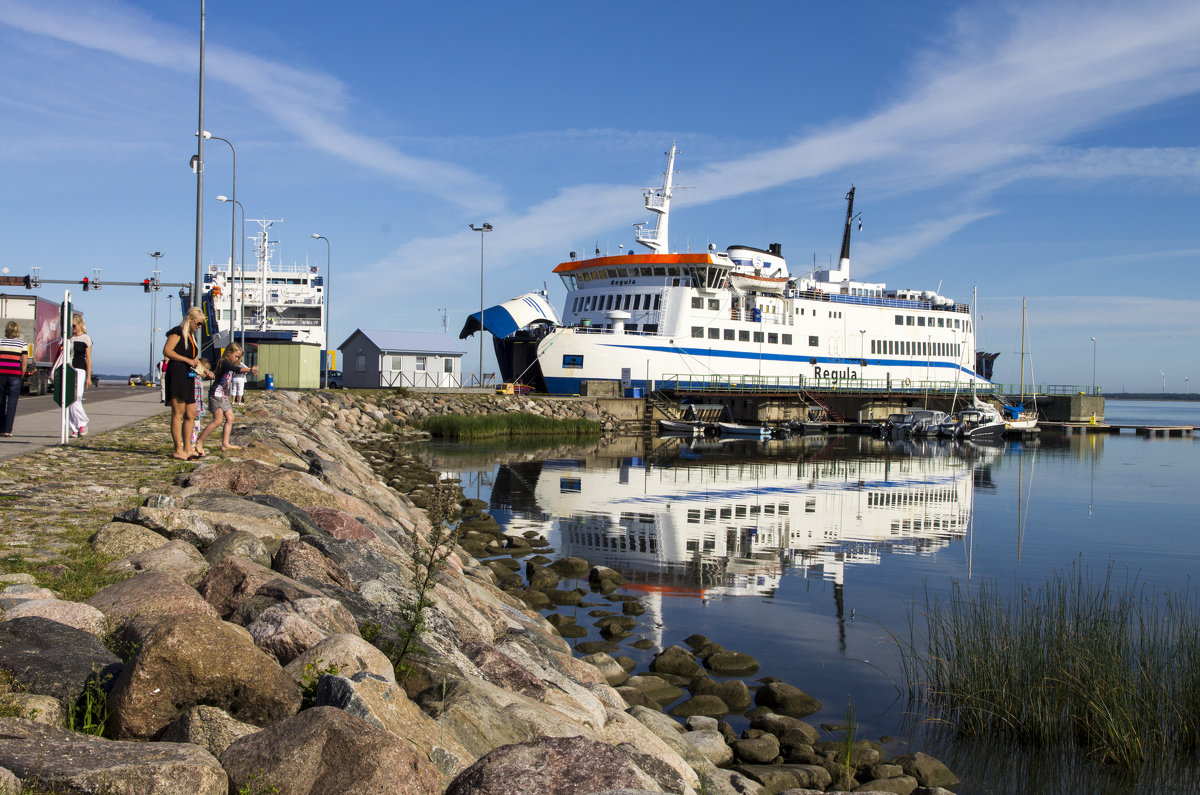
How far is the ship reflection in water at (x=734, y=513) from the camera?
48.3 feet

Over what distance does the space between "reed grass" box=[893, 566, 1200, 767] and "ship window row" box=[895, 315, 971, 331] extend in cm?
5133

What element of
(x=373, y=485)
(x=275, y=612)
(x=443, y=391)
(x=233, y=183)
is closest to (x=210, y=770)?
(x=275, y=612)

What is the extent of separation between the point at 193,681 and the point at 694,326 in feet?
145

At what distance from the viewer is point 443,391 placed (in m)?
43.8

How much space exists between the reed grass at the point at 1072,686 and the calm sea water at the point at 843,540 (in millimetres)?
306

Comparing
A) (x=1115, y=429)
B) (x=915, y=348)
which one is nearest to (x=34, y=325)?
(x=915, y=348)

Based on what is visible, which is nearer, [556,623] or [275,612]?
[275,612]

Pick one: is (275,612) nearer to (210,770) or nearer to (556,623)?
(210,770)

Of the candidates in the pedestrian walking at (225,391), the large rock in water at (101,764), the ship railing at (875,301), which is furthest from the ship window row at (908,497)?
the ship railing at (875,301)

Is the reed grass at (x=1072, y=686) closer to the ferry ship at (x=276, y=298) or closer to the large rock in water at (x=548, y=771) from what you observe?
the large rock in water at (x=548, y=771)

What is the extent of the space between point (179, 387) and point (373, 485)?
16.6 feet

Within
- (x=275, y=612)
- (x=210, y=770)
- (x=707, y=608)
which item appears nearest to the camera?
(x=210, y=770)

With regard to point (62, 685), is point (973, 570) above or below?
below

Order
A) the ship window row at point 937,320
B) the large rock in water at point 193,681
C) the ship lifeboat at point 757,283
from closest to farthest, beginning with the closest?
the large rock in water at point 193,681 → the ship lifeboat at point 757,283 → the ship window row at point 937,320
